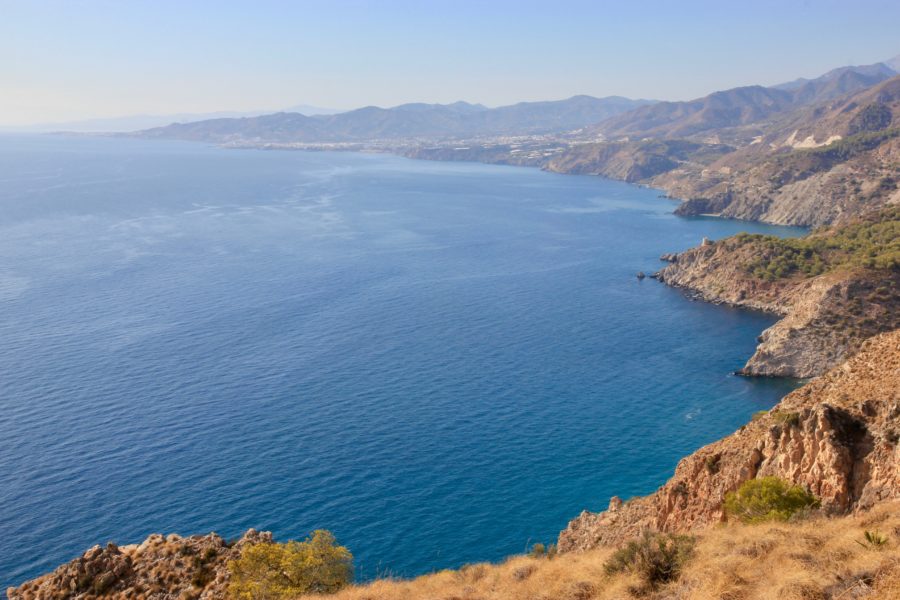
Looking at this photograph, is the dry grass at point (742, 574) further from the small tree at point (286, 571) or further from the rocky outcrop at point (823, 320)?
the rocky outcrop at point (823, 320)

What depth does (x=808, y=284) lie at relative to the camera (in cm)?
11094

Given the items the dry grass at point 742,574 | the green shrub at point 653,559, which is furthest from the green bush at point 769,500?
the green shrub at point 653,559

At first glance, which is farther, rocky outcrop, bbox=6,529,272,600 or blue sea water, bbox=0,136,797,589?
blue sea water, bbox=0,136,797,589

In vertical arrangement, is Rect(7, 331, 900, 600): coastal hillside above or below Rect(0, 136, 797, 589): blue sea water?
above

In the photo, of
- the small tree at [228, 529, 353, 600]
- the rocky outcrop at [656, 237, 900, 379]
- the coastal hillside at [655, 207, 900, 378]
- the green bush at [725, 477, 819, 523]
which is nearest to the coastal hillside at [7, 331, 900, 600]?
the small tree at [228, 529, 353, 600]

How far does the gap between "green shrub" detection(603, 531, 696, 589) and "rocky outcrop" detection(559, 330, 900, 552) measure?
11.8 metres

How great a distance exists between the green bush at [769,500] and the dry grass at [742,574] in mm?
4653

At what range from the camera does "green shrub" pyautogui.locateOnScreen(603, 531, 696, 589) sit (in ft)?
73.4

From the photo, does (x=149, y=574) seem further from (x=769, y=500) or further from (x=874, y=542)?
(x=874, y=542)

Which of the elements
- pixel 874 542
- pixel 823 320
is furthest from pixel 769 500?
pixel 823 320

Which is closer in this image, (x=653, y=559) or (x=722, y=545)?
(x=653, y=559)

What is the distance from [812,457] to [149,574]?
32.8m

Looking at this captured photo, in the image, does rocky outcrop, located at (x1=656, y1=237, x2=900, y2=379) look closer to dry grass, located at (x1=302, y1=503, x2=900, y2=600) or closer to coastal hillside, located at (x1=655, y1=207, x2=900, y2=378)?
coastal hillside, located at (x1=655, y1=207, x2=900, y2=378)

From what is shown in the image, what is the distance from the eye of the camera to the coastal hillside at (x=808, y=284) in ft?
293
